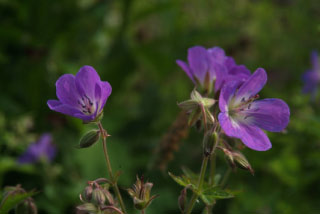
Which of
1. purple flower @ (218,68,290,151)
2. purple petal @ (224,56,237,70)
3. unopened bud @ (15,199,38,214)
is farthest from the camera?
purple petal @ (224,56,237,70)

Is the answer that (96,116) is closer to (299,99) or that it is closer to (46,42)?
(299,99)

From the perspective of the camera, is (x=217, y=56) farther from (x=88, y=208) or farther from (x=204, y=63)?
(x=88, y=208)

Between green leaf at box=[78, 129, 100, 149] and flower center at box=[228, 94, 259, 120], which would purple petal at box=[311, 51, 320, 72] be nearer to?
flower center at box=[228, 94, 259, 120]

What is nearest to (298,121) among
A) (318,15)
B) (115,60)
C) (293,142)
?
(293,142)

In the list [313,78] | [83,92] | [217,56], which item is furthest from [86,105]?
[313,78]

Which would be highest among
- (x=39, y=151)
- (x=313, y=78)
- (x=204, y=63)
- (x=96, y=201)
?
(x=204, y=63)

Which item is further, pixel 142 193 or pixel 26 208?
pixel 26 208

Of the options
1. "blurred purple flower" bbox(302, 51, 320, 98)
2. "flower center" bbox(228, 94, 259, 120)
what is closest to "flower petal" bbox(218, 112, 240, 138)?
"flower center" bbox(228, 94, 259, 120)
